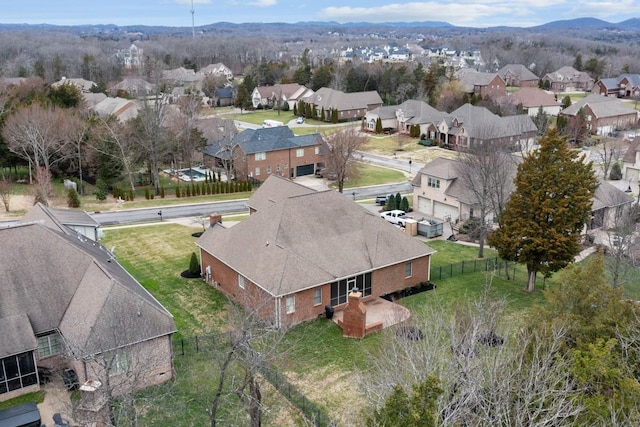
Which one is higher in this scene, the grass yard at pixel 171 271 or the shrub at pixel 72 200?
the shrub at pixel 72 200

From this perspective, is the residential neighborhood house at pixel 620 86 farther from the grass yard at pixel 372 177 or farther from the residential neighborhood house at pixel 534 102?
the grass yard at pixel 372 177

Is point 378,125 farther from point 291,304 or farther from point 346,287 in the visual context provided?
point 291,304

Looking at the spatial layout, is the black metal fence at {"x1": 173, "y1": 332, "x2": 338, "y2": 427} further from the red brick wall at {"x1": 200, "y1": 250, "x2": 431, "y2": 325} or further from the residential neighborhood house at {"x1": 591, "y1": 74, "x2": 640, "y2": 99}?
the residential neighborhood house at {"x1": 591, "y1": 74, "x2": 640, "y2": 99}

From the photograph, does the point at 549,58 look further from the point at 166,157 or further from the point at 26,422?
the point at 26,422

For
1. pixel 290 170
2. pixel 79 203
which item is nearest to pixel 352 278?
pixel 79 203

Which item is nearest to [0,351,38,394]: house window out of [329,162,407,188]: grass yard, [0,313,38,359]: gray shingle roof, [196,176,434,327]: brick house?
[0,313,38,359]: gray shingle roof

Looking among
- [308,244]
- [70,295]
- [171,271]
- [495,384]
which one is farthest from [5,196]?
[495,384]

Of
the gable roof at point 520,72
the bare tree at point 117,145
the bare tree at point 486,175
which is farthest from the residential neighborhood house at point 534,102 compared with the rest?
the bare tree at point 117,145
